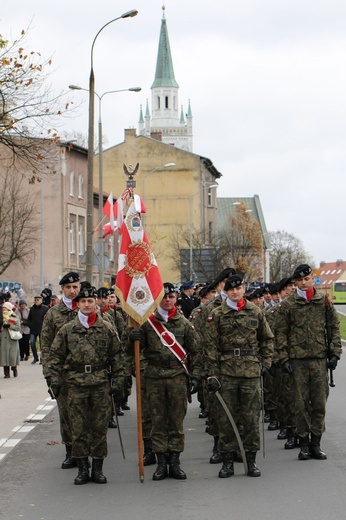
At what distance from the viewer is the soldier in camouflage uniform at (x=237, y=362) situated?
1001 cm

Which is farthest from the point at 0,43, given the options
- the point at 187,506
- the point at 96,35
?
the point at 187,506

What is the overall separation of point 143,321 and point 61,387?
3.30ft

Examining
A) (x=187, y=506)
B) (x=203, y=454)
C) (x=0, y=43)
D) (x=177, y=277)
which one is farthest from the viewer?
(x=177, y=277)

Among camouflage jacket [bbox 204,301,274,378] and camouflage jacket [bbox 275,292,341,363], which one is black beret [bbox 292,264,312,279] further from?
camouflage jacket [bbox 204,301,274,378]

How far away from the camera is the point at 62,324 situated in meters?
11.1

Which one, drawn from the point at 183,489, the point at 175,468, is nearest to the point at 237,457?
the point at 175,468

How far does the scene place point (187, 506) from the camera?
332 inches

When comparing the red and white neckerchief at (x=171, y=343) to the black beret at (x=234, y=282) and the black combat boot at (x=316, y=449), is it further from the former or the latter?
the black combat boot at (x=316, y=449)

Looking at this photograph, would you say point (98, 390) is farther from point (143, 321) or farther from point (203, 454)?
point (203, 454)

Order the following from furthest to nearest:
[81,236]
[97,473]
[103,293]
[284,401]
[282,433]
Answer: [81,236]
[103,293]
[282,433]
[284,401]
[97,473]

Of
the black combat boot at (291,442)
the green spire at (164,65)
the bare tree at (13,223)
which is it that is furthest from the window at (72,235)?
the green spire at (164,65)

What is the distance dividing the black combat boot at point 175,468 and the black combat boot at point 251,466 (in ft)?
1.97

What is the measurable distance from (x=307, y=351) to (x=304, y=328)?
25 cm

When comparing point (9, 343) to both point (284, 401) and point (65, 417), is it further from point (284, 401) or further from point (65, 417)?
point (65, 417)
